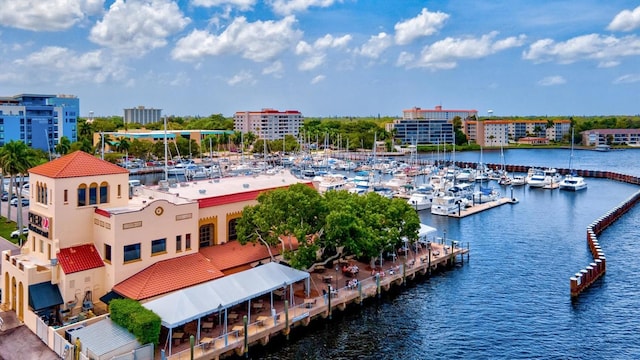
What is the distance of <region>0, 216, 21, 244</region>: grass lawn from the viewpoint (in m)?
64.4

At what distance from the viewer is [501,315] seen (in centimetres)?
4581

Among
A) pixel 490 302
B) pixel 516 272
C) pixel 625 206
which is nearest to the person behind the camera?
pixel 490 302

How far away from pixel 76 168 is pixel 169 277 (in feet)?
36.6

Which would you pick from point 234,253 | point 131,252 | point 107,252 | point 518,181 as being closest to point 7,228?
point 107,252

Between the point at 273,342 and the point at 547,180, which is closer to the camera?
the point at 273,342

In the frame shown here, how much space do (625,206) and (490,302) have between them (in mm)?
57452

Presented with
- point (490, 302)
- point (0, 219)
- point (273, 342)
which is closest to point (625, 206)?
point (490, 302)

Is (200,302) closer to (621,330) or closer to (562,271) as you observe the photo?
(621,330)

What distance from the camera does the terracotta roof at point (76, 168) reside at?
40.7m

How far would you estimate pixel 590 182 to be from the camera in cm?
13775

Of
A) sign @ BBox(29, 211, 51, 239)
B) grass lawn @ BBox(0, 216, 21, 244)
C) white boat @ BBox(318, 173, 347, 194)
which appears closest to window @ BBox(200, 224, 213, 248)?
sign @ BBox(29, 211, 51, 239)

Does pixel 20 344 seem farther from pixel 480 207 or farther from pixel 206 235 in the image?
pixel 480 207

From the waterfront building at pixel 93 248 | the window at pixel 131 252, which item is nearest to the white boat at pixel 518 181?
the waterfront building at pixel 93 248

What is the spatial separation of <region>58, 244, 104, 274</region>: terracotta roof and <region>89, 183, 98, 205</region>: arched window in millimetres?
3418
